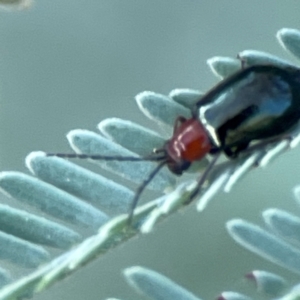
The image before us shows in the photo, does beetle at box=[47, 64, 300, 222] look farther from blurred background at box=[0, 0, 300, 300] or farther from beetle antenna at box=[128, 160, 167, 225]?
blurred background at box=[0, 0, 300, 300]

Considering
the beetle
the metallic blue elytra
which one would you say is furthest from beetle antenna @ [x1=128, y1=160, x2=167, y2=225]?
the metallic blue elytra

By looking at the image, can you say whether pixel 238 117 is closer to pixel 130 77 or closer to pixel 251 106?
pixel 251 106

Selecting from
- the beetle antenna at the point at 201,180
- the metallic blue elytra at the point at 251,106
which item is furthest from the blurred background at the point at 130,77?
the beetle antenna at the point at 201,180

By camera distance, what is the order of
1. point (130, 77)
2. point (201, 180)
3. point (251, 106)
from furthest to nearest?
1. point (130, 77)
2. point (251, 106)
3. point (201, 180)

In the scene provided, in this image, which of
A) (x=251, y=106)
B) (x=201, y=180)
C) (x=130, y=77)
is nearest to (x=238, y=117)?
(x=251, y=106)

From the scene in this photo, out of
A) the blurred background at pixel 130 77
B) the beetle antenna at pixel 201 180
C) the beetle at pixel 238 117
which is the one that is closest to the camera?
the beetle antenna at pixel 201 180

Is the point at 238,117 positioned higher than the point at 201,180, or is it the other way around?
the point at 238,117

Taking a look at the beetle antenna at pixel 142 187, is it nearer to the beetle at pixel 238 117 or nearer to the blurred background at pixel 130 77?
the beetle at pixel 238 117
